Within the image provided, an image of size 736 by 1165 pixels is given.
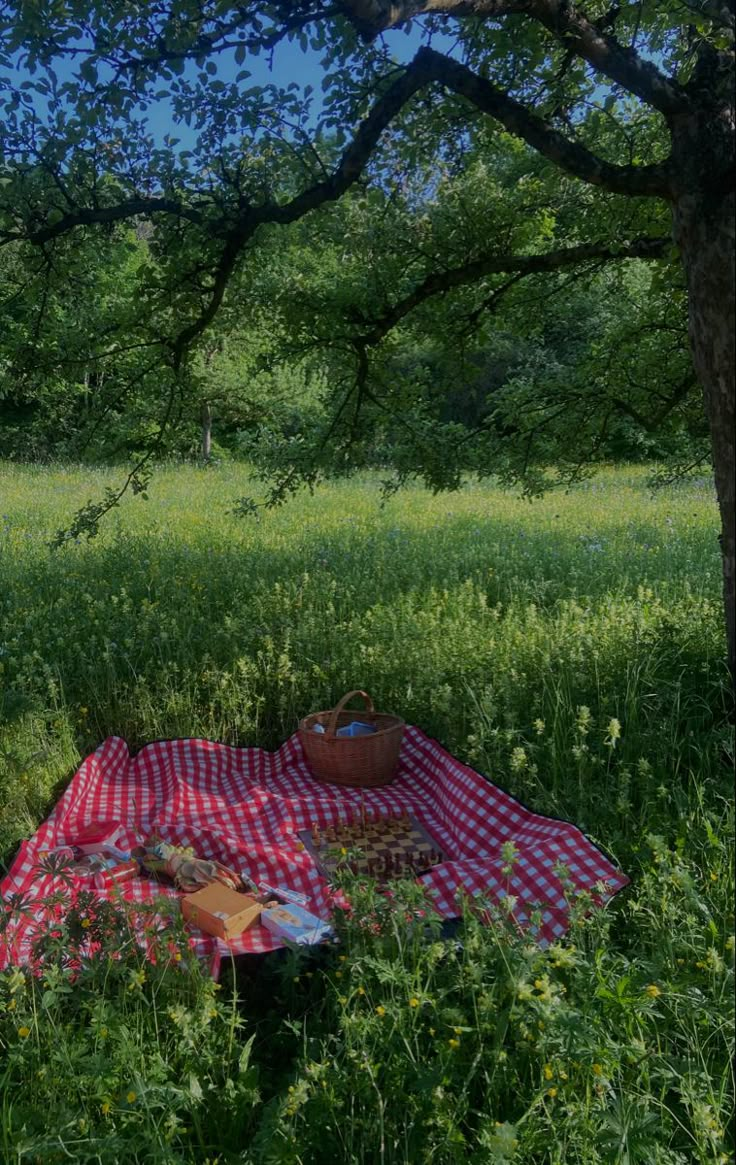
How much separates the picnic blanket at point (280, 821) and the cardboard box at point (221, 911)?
4 centimetres

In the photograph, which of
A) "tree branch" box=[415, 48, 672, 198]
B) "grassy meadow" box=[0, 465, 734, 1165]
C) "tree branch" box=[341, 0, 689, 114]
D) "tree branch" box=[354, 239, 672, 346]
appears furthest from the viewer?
"tree branch" box=[354, 239, 672, 346]

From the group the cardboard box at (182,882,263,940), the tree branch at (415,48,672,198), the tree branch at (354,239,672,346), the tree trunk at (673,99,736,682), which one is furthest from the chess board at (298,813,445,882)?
the tree branch at (354,239,672,346)

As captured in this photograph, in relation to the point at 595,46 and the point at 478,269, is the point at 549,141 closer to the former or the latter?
the point at 595,46

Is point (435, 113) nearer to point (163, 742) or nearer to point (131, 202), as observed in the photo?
point (131, 202)

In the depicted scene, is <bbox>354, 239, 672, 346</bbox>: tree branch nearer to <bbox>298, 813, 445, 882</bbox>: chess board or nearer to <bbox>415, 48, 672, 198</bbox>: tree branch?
<bbox>415, 48, 672, 198</bbox>: tree branch

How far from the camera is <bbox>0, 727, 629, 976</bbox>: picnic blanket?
10.6 ft

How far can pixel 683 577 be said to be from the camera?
734 cm

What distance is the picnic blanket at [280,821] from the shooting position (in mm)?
3224

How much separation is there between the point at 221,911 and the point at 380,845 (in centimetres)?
99

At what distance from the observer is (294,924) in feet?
10.7

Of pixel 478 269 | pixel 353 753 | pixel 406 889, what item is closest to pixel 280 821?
pixel 353 753

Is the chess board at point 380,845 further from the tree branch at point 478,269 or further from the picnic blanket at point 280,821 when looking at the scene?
the tree branch at point 478,269

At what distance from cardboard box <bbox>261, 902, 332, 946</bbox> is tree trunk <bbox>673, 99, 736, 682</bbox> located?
2.10 metres

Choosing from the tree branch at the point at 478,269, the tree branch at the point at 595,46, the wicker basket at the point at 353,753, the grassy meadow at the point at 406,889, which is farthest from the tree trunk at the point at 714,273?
the tree branch at the point at 478,269
